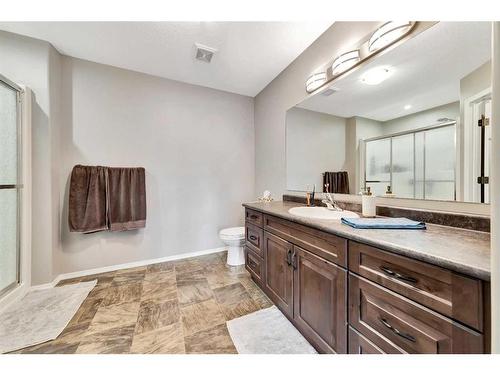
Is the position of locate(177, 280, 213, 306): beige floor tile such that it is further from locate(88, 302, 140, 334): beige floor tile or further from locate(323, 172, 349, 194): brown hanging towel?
locate(323, 172, 349, 194): brown hanging towel

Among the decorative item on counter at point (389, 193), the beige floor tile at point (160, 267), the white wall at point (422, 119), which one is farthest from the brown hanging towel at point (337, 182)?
the beige floor tile at point (160, 267)

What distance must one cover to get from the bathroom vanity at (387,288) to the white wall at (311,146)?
752 millimetres

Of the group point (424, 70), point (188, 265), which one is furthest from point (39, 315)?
point (424, 70)

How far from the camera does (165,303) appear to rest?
161 centimetres

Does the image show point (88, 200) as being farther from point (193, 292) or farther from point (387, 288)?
point (387, 288)

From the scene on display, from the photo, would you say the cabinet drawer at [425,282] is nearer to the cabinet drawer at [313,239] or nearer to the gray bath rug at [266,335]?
the cabinet drawer at [313,239]

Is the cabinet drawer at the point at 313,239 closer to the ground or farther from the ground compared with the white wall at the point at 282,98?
closer to the ground

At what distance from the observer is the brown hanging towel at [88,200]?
192 cm

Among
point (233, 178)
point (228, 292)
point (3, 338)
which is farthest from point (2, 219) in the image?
point (233, 178)

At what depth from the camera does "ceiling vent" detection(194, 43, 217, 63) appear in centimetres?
181

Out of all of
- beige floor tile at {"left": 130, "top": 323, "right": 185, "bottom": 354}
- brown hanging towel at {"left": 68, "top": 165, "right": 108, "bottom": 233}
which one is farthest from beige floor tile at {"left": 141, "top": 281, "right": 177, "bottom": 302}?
brown hanging towel at {"left": 68, "top": 165, "right": 108, "bottom": 233}

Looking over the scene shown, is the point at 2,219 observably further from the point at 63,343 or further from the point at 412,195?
the point at 412,195

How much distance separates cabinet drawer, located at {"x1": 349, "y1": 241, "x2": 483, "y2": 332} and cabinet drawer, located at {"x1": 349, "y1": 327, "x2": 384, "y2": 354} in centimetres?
28
